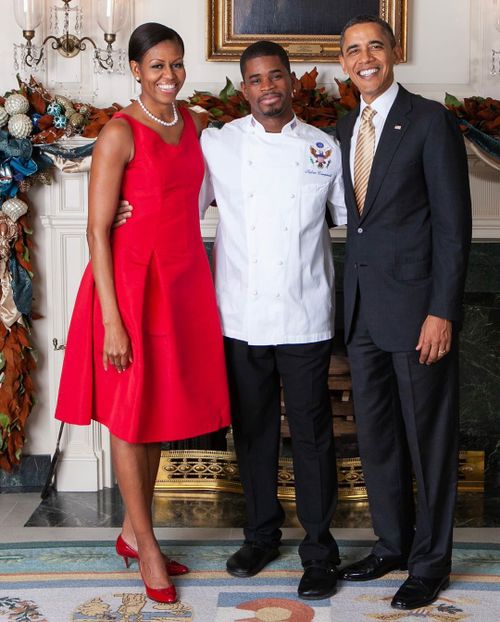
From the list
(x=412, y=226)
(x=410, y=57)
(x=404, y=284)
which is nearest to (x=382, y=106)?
(x=412, y=226)

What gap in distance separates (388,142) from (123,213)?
29.7 inches

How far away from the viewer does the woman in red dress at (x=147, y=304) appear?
2641 millimetres

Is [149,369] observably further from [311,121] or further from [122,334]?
[311,121]

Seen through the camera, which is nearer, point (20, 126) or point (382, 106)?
point (382, 106)

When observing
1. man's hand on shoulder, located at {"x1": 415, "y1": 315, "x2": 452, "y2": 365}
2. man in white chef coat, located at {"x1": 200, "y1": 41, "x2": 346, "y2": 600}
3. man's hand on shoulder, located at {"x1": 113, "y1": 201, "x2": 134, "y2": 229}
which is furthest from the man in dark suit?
man's hand on shoulder, located at {"x1": 113, "y1": 201, "x2": 134, "y2": 229}

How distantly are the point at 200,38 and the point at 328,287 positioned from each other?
1.47 meters

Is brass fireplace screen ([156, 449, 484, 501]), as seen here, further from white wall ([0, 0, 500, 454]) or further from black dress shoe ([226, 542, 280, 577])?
white wall ([0, 0, 500, 454])

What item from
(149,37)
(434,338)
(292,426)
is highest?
(149,37)

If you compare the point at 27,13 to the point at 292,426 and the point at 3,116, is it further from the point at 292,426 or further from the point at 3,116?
the point at 292,426

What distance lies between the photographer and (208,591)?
2.82 meters

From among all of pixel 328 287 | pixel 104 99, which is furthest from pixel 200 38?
pixel 328 287

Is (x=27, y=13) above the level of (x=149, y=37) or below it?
above

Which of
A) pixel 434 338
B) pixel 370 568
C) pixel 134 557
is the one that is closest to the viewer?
pixel 434 338

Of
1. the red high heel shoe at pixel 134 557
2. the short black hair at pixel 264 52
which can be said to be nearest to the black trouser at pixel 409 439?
the red high heel shoe at pixel 134 557
